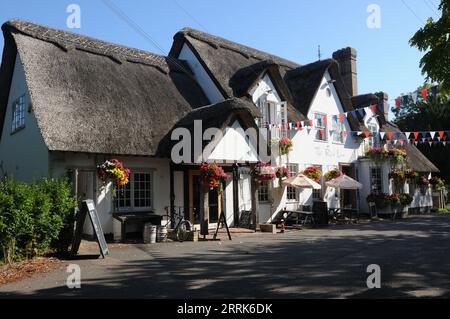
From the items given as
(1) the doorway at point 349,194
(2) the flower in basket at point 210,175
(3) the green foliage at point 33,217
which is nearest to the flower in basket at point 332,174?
(1) the doorway at point 349,194

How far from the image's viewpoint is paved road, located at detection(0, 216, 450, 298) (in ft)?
21.4

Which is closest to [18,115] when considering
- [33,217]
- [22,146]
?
[22,146]

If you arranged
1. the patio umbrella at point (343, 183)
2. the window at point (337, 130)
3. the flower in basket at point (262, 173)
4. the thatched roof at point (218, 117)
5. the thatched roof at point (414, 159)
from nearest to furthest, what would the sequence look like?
the thatched roof at point (218, 117)
the flower in basket at point (262, 173)
the patio umbrella at point (343, 183)
the window at point (337, 130)
the thatched roof at point (414, 159)

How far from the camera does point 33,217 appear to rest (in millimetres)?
9633

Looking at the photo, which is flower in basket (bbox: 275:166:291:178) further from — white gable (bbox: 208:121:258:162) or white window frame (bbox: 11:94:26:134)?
white window frame (bbox: 11:94:26:134)

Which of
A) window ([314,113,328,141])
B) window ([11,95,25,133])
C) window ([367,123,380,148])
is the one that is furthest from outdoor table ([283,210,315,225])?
window ([11,95,25,133])

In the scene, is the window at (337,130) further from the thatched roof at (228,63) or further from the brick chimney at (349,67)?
the brick chimney at (349,67)

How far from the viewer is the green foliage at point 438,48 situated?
7.15m

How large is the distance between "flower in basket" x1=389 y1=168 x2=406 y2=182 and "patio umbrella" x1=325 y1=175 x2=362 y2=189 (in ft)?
14.9

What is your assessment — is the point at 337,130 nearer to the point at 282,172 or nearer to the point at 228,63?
the point at 282,172

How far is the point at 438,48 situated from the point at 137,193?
33.7 feet

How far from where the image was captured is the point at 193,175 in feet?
51.6

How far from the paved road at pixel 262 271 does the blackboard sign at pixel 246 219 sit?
3544mm

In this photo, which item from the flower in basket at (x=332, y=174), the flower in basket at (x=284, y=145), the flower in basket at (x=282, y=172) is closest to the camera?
the flower in basket at (x=282, y=172)
